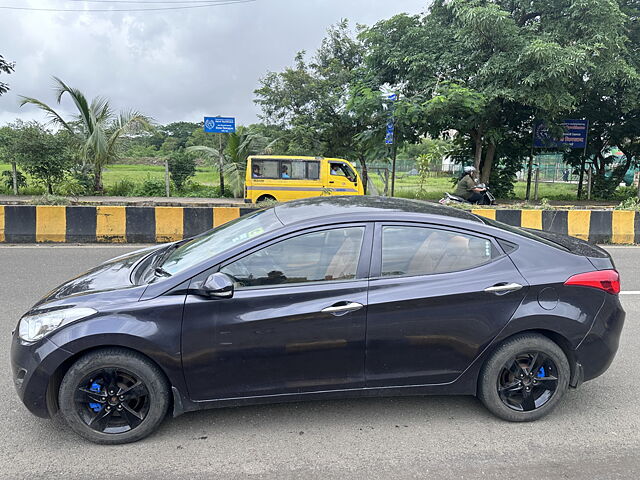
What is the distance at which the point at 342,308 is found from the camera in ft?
9.20

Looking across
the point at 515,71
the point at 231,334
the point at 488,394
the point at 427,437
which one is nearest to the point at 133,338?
the point at 231,334

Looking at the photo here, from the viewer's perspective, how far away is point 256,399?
9.43 feet

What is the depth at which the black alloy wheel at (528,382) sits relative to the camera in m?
3.05

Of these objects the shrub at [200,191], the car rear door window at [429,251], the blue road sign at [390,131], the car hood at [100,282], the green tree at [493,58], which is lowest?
the car hood at [100,282]

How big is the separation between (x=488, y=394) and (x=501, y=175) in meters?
19.5

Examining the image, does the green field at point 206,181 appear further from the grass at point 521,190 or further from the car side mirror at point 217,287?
the car side mirror at point 217,287

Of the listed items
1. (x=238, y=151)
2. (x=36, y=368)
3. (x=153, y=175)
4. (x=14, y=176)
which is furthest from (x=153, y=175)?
(x=36, y=368)

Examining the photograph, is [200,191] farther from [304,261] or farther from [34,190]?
[304,261]

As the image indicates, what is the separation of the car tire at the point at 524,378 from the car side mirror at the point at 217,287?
169cm

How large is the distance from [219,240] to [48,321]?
3.65 ft

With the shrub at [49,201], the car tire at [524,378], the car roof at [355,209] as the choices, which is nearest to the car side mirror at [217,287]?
the car roof at [355,209]

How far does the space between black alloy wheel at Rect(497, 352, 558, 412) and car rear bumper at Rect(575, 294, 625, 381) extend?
0.22m

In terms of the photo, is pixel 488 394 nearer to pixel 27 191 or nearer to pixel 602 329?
pixel 602 329

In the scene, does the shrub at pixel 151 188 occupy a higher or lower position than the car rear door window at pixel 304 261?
higher
